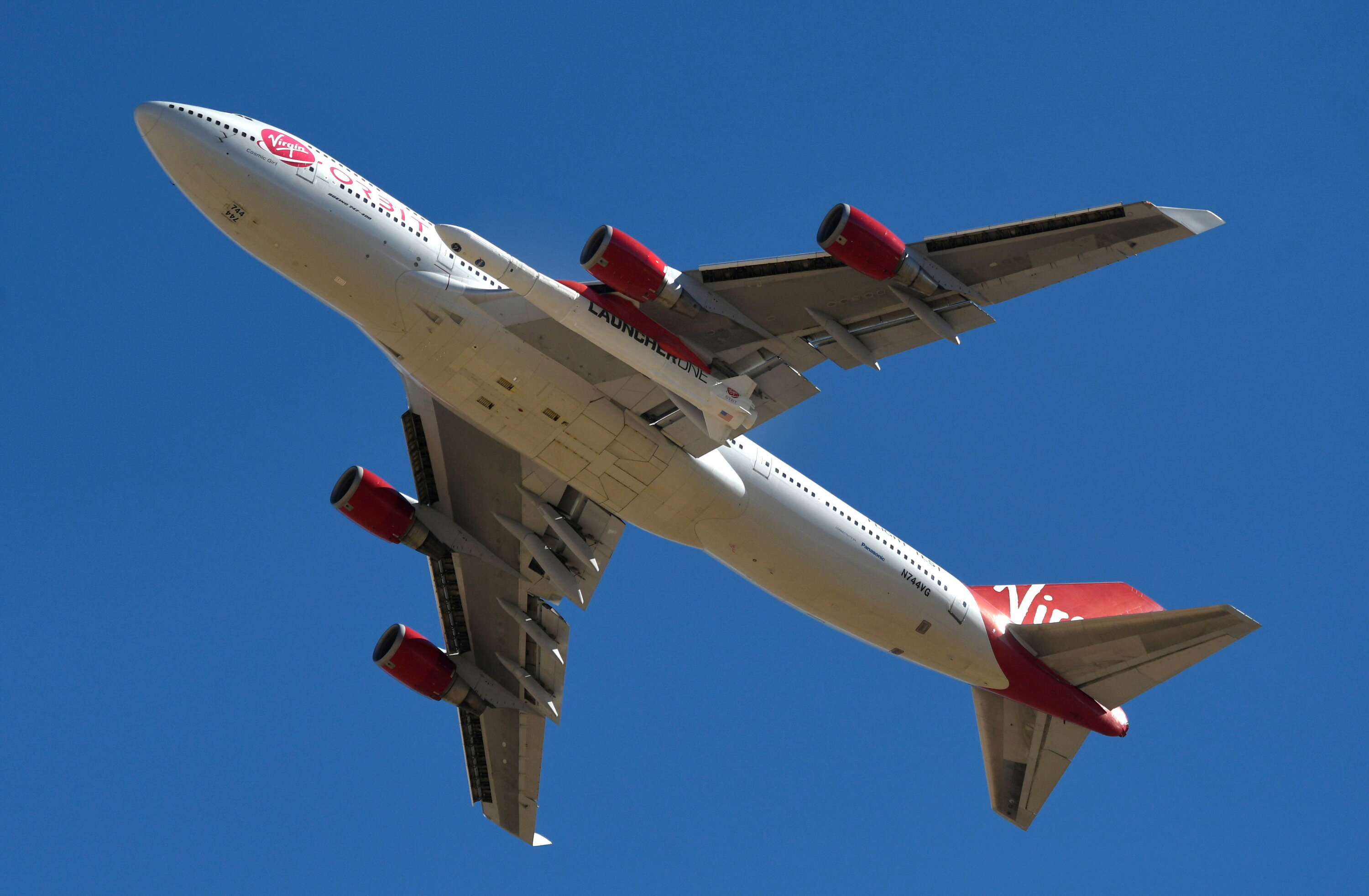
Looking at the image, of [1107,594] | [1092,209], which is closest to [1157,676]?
[1107,594]

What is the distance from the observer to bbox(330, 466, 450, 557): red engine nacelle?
100 ft

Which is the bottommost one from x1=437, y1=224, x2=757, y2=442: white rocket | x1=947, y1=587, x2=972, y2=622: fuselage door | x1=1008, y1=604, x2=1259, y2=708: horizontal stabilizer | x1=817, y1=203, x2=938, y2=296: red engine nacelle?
x1=437, y1=224, x2=757, y2=442: white rocket

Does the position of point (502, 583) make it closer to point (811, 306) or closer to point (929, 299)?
point (811, 306)

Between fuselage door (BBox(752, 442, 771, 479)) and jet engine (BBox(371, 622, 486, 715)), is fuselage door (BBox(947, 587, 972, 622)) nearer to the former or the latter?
fuselage door (BBox(752, 442, 771, 479))

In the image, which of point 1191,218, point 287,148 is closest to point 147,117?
point 287,148

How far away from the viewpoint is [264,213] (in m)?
24.0

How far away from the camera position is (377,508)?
30.8m

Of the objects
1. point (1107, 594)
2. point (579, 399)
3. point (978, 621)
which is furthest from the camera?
point (1107, 594)

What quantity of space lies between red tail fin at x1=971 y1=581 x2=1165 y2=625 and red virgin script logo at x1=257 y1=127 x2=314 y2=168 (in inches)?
753

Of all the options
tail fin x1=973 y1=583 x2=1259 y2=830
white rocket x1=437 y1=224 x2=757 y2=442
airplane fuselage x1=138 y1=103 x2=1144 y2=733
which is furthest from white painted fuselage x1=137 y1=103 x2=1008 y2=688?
tail fin x1=973 y1=583 x2=1259 y2=830

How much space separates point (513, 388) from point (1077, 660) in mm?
16443

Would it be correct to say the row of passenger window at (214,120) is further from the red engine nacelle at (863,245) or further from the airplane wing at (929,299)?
the red engine nacelle at (863,245)

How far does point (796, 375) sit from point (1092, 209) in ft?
22.8

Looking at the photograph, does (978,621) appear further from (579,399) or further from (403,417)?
(403,417)
